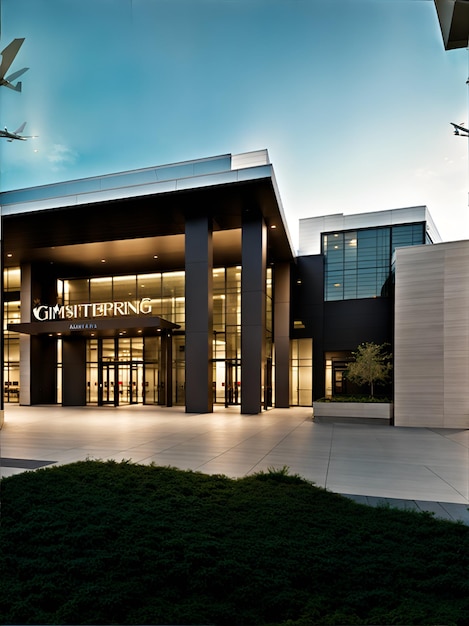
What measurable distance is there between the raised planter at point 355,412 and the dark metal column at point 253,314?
116 inches

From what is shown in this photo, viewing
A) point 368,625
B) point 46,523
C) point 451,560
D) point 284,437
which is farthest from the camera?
point 284,437

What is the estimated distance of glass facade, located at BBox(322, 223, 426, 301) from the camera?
78.3ft

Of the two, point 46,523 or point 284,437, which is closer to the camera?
point 46,523

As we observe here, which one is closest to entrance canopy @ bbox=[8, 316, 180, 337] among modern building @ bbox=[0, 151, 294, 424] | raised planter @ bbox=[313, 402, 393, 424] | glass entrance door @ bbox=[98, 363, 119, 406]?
modern building @ bbox=[0, 151, 294, 424]

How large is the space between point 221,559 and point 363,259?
72.9ft

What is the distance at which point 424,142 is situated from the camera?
413 cm

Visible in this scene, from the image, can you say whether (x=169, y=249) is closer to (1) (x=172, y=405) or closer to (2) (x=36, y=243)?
(2) (x=36, y=243)

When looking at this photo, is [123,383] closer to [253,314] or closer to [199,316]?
[199,316]

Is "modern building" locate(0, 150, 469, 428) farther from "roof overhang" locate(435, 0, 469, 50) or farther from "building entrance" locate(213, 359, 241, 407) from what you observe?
"roof overhang" locate(435, 0, 469, 50)

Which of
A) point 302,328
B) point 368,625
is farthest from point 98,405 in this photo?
point 368,625

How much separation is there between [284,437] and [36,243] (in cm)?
1713

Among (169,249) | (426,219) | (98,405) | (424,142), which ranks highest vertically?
(426,219)

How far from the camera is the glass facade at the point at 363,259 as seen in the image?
23.9 m

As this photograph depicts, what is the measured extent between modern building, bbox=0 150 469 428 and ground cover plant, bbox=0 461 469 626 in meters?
12.3
